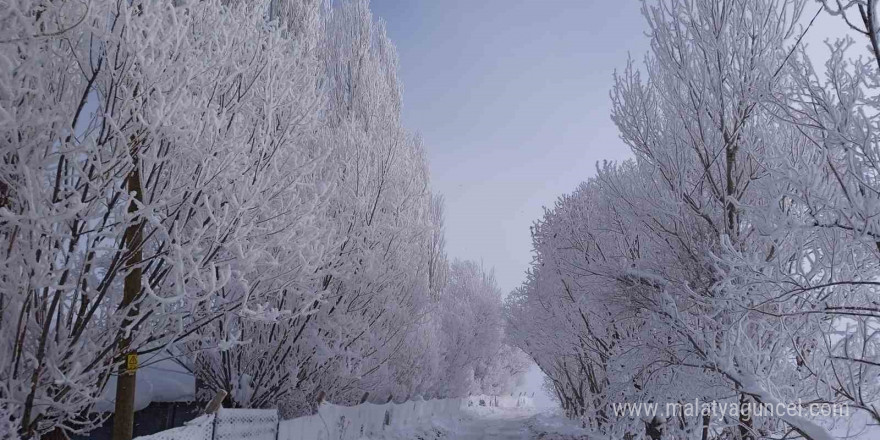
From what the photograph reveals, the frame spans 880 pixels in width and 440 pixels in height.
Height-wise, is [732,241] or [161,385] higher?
[732,241]

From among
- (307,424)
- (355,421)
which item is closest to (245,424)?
(307,424)

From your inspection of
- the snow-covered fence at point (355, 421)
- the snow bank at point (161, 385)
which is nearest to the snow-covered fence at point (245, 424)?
the snow-covered fence at point (355, 421)

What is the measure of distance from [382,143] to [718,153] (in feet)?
22.5

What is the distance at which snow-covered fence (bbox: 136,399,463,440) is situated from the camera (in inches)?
252

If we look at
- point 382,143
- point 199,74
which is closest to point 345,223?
point 382,143

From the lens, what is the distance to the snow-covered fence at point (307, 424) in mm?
6391

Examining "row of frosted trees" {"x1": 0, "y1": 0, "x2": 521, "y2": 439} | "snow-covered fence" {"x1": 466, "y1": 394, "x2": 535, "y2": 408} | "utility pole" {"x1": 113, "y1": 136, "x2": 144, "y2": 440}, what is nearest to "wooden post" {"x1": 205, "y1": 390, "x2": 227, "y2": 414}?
"row of frosted trees" {"x1": 0, "y1": 0, "x2": 521, "y2": 439}

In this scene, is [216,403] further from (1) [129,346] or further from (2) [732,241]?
(2) [732,241]

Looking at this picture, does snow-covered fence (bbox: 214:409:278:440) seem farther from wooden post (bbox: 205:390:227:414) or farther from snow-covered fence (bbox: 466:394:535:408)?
snow-covered fence (bbox: 466:394:535:408)

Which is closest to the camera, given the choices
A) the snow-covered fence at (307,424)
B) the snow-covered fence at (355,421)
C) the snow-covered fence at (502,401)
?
the snow-covered fence at (307,424)

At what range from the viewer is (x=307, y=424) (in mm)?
9844

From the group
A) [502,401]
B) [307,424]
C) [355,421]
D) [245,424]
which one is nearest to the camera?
[245,424]

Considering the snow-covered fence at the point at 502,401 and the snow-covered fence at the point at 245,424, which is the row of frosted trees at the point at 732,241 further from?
the snow-covered fence at the point at 502,401

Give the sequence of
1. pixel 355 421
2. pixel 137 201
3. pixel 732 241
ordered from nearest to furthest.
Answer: pixel 137 201 < pixel 732 241 < pixel 355 421
